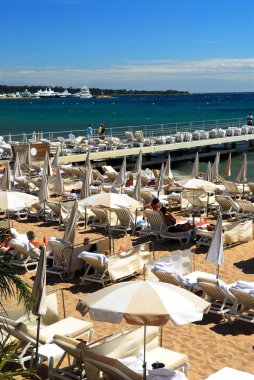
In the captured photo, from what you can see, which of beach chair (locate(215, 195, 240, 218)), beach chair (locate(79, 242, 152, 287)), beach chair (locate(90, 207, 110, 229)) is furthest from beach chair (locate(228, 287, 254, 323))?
beach chair (locate(215, 195, 240, 218))

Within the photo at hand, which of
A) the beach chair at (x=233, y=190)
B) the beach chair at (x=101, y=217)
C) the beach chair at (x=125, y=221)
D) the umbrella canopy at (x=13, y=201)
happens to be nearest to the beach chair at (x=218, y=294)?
the umbrella canopy at (x=13, y=201)

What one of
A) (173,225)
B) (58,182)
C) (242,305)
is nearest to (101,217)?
(173,225)

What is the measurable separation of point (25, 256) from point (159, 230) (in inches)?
139

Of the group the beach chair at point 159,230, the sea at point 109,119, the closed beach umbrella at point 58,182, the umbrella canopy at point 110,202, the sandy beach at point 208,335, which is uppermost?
the umbrella canopy at point 110,202

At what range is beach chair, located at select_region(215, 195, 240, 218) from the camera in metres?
16.1

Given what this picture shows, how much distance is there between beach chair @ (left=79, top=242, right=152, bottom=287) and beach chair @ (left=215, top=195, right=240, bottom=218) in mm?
5595

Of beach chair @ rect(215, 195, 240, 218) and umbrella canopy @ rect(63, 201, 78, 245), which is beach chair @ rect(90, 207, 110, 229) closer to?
beach chair @ rect(215, 195, 240, 218)

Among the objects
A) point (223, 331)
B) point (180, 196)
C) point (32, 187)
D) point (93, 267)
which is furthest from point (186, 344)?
point (32, 187)

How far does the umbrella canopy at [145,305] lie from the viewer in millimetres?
6332

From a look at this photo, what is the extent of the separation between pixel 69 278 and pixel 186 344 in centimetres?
350

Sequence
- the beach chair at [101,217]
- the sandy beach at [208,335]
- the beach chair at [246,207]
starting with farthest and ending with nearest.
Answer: the beach chair at [246,207], the beach chair at [101,217], the sandy beach at [208,335]

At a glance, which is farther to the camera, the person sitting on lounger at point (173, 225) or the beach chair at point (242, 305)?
the person sitting on lounger at point (173, 225)

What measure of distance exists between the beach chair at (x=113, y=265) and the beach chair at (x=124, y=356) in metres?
3.18

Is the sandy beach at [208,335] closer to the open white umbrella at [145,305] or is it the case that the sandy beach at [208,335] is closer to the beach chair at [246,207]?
the open white umbrella at [145,305]
